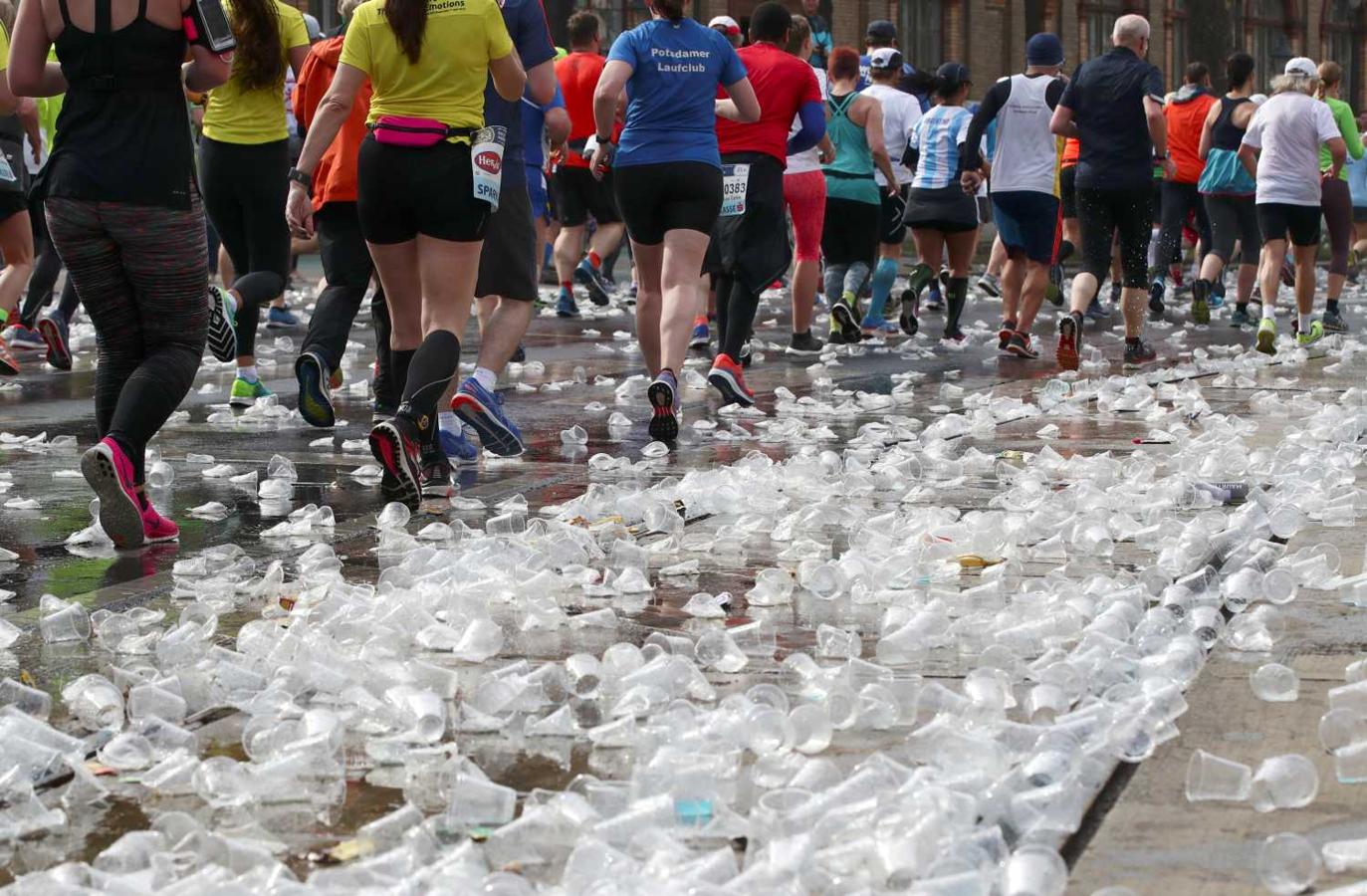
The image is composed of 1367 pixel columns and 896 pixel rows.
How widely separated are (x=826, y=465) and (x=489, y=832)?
4.00m

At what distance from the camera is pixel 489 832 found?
2955 mm

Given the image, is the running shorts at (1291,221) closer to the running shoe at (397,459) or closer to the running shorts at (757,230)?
the running shorts at (757,230)

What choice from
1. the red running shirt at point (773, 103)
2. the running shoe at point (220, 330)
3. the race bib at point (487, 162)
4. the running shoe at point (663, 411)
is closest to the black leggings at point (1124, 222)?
the red running shirt at point (773, 103)

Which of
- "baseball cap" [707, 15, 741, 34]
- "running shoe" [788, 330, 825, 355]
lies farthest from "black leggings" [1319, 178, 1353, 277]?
"baseball cap" [707, 15, 741, 34]

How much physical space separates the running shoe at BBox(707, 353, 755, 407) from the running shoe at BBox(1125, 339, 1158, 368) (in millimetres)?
3579

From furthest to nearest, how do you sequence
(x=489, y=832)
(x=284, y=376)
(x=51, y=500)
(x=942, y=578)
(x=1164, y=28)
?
(x=1164, y=28), (x=284, y=376), (x=51, y=500), (x=942, y=578), (x=489, y=832)

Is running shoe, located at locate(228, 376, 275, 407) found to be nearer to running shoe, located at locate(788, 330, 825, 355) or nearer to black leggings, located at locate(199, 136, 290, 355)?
black leggings, located at locate(199, 136, 290, 355)

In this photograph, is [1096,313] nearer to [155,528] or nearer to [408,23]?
[408,23]

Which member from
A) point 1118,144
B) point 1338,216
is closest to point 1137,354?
point 1118,144

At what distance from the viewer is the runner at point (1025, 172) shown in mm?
11961

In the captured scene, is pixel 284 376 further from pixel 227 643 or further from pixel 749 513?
pixel 227 643

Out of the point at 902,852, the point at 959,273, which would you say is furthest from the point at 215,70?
the point at 959,273

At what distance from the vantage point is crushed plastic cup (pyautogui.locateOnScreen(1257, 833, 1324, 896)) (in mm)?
2654

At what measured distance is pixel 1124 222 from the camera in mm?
11531
